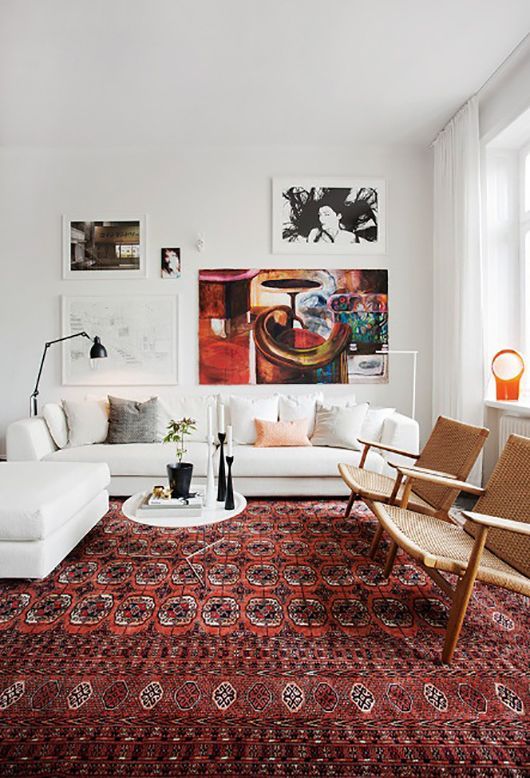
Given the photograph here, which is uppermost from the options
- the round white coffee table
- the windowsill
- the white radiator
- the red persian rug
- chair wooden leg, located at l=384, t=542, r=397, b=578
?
the windowsill

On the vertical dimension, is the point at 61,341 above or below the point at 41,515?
above

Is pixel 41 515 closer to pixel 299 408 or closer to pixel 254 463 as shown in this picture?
pixel 254 463

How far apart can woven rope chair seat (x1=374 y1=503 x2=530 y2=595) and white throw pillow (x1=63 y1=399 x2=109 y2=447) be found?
275cm

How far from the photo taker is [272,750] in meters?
1.43

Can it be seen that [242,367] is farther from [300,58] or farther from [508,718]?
[508,718]

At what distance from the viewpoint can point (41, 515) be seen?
2375 millimetres

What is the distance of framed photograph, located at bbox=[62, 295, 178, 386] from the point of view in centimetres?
484

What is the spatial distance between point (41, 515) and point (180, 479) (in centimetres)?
76

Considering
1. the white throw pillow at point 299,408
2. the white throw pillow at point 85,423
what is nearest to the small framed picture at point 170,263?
the white throw pillow at point 85,423

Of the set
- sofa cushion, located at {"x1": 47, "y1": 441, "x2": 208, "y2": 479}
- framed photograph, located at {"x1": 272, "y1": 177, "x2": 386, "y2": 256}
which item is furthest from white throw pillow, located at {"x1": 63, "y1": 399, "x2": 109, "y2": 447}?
framed photograph, located at {"x1": 272, "y1": 177, "x2": 386, "y2": 256}

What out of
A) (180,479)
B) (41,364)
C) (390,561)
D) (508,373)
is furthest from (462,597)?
(41,364)

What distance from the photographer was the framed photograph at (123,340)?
4.84 m

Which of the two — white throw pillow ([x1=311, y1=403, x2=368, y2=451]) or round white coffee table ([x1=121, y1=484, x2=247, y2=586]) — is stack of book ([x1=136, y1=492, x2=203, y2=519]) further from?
white throw pillow ([x1=311, y1=403, x2=368, y2=451])

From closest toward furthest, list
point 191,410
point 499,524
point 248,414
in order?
point 499,524 → point 248,414 → point 191,410
